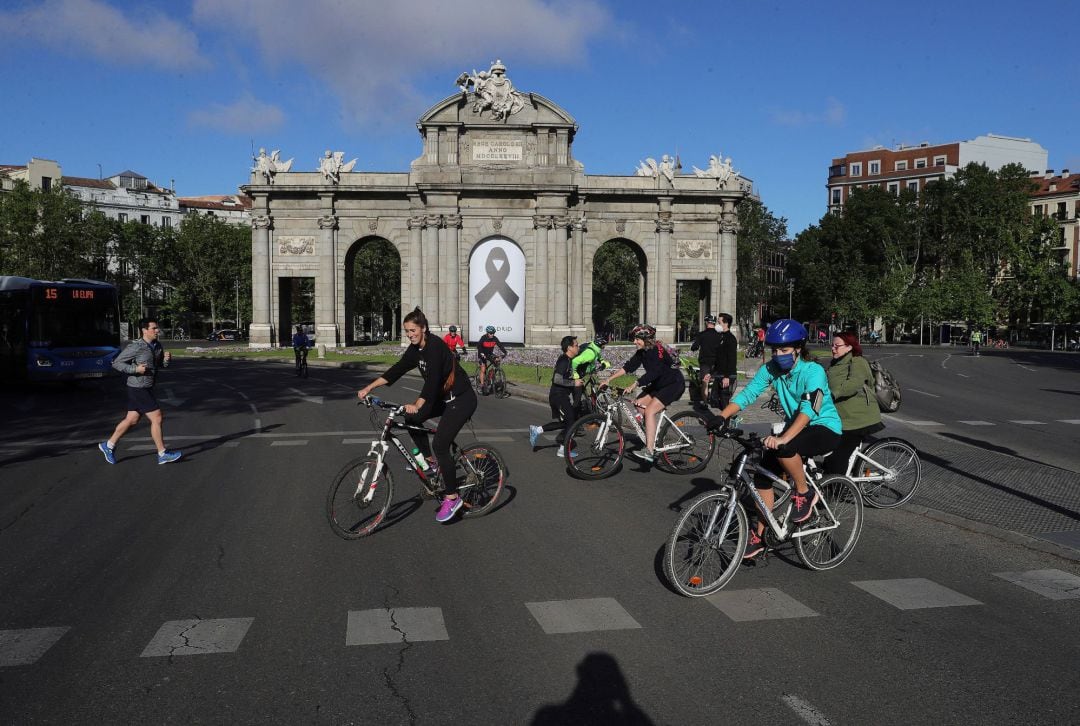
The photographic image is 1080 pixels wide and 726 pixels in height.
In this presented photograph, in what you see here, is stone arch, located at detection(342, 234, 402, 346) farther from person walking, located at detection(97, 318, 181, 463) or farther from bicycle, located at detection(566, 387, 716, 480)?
bicycle, located at detection(566, 387, 716, 480)

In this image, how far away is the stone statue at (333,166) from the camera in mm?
50281

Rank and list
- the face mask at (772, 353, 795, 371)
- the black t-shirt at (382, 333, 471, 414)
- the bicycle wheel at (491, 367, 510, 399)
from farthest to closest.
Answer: the bicycle wheel at (491, 367, 510, 399) < the black t-shirt at (382, 333, 471, 414) < the face mask at (772, 353, 795, 371)

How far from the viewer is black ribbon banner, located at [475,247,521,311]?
1955 inches

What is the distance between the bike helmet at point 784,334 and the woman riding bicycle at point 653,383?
432 centimetres

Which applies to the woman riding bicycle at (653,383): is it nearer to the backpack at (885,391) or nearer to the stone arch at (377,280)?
the backpack at (885,391)

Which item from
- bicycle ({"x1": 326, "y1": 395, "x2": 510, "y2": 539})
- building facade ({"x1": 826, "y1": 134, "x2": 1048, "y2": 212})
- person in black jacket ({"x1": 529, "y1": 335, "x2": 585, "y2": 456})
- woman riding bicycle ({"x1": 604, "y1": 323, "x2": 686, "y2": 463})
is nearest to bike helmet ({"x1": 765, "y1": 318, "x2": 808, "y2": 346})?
bicycle ({"x1": 326, "y1": 395, "x2": 510, "y2": 539})

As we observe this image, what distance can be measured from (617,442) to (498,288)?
129ft

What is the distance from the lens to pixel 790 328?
641cm

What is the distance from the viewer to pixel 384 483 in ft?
25.7

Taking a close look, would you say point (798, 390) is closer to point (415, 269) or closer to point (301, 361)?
point (301, 361)

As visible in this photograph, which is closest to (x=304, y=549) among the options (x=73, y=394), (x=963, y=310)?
(x=73, y=394)

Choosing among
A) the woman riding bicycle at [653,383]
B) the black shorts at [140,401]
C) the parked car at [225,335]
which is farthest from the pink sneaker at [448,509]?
the parked car at [225,335]

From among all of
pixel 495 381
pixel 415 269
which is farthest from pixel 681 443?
pixel 415 269

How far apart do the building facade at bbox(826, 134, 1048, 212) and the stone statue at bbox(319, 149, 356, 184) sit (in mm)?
70273
